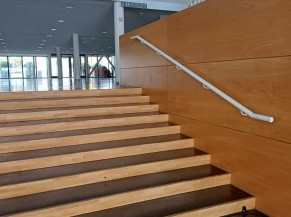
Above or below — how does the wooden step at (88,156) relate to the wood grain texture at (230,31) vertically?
below

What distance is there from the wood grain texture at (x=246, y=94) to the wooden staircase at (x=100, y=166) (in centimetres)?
52

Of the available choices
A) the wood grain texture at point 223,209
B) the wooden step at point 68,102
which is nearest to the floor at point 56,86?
the wooden step at point 68,102

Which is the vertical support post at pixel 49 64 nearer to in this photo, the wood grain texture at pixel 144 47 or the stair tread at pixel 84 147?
the wood grain texture at pixel 144 47

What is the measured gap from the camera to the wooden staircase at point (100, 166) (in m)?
2.28

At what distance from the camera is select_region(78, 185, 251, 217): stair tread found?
87.6 inches

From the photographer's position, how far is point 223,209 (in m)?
2.34

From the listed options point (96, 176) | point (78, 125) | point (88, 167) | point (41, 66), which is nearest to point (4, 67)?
point (41, 66)

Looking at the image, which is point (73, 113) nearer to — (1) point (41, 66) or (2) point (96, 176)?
(2) point (96, 176)

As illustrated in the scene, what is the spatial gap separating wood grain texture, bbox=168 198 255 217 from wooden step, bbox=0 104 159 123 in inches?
86.3

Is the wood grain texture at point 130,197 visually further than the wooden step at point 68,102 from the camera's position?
No

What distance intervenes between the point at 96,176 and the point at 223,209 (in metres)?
1.22

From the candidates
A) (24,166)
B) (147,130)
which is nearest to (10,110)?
(24,166)

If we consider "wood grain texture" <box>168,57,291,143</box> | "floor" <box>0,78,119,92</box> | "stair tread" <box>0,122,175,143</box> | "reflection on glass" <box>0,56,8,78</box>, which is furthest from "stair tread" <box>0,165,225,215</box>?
"reflection on glass" <box>0,56,8,78</box>

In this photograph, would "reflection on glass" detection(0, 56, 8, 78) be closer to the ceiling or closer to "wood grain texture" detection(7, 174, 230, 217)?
the ceiling
